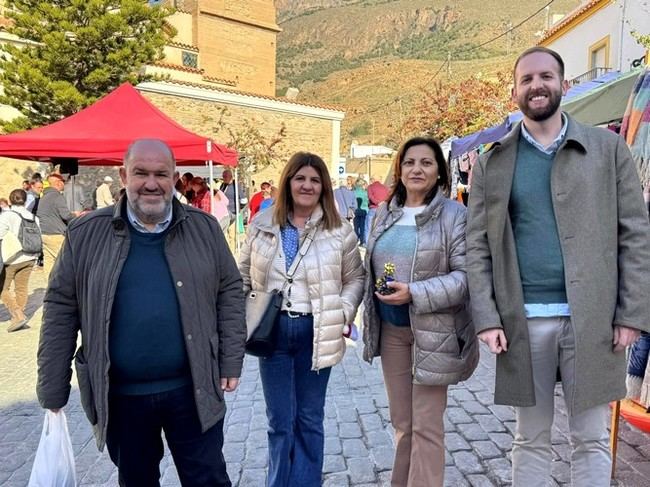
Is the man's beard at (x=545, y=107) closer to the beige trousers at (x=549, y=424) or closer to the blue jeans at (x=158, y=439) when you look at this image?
the beige trousers at (x=549, y=424)

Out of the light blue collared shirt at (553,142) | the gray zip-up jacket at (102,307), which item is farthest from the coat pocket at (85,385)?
the light blue collared shirt at (553,142)

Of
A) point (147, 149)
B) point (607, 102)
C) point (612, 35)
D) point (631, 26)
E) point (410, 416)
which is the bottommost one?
point (410, 416)

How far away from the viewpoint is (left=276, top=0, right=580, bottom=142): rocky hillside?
67562mm

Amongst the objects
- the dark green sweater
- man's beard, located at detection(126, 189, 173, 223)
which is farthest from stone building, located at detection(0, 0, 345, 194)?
the dark green sweater

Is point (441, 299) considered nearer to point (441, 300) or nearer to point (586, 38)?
point (441, 300)

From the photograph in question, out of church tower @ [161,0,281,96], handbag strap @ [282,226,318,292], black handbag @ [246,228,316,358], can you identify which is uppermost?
church tower @ [161,0,281,96]

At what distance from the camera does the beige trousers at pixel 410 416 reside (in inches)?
108

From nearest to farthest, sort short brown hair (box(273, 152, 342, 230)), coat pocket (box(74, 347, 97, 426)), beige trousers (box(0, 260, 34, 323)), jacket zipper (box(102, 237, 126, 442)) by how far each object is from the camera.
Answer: jacket zipper (box(102, 237, 126, 442)) → coat pocket (box(74, 347, 97, 426)) → short brown hair (box(273, 152, 342, 230)) → beige trousers (box(0, 260, 34, 323))

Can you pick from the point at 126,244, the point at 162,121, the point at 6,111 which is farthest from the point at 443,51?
the point at 126,244

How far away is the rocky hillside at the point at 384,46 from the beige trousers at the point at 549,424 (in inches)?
2116

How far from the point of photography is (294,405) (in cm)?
296

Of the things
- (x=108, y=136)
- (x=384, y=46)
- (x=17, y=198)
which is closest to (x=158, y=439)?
(x=108, y=136)

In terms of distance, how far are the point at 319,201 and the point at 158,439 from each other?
149 centimetres

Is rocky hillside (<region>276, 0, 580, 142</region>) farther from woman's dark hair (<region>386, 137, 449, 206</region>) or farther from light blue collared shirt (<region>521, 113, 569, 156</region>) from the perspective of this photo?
light blue collared shirt (<region>521, 113, 569, 156</region>)
